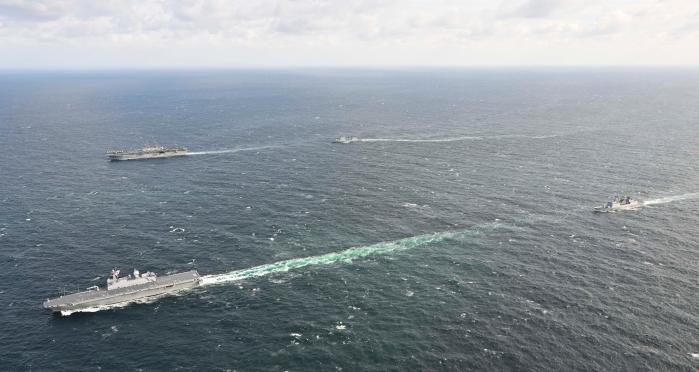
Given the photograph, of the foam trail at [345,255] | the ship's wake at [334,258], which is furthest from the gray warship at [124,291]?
the foam trail at [345,255]

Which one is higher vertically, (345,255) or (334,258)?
(345,255)

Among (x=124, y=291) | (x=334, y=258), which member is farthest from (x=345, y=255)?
(x=124, y=291)

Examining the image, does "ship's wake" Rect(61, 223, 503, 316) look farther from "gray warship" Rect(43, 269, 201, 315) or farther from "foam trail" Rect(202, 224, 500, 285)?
"gray warship" Rect(43, 269, 201, 315)

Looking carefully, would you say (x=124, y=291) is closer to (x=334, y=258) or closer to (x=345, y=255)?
(x=334, y=258)

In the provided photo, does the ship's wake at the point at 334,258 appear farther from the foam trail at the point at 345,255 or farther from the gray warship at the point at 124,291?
the gray warship at the point at 124,291

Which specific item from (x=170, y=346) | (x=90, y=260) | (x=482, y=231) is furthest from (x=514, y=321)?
(x=90, y=260)
